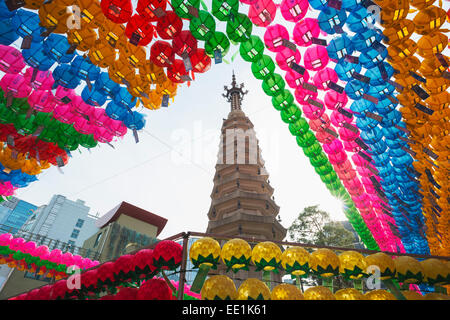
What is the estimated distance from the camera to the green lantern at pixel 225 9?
435 cm

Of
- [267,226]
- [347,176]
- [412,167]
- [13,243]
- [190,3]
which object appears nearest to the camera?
[190,3]

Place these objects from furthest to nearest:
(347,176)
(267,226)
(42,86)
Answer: (267,226) < (347,176) < (42,86)

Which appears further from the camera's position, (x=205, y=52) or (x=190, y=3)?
(x=205, y=52)

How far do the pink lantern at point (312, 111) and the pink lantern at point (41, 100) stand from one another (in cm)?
620

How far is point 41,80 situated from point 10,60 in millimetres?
599

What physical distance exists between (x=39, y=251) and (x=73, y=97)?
7.40 meters

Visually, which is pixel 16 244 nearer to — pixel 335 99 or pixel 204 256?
pixel 204 256

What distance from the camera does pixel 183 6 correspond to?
4.26 meters

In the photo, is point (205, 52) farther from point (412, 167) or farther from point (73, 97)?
point (412, 167)

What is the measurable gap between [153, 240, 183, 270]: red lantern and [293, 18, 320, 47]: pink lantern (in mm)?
4671

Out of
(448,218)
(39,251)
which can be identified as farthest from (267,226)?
(39,251)

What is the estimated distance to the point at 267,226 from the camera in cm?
1712

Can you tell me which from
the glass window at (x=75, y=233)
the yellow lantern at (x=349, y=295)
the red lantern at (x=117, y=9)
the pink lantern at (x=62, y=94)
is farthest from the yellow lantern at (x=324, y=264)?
the glass window at (x=75, y=233)

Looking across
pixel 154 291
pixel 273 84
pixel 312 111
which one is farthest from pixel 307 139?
pixel 154 291
